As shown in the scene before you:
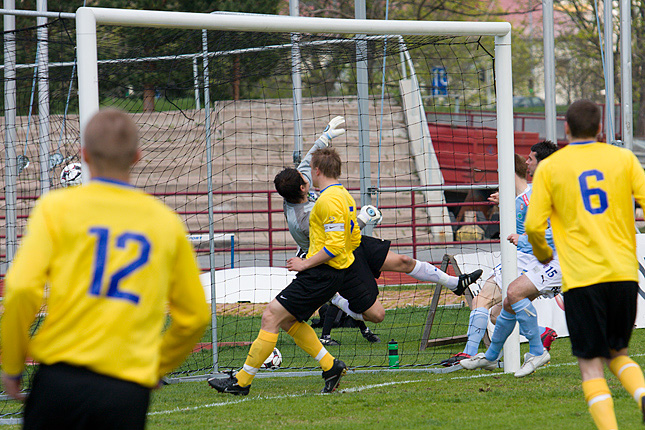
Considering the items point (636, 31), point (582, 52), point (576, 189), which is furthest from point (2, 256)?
point (582, 52)

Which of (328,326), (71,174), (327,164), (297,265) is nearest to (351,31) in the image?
(327,164)

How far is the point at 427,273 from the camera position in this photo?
7.41 meters

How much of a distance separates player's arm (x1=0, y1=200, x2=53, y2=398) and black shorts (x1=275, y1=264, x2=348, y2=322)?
3519 millimetres

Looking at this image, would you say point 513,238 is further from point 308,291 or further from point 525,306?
point 308,291

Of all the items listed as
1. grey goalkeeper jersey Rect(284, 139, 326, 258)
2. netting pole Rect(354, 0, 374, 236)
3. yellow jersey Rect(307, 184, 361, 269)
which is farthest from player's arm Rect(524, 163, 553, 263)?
netting pole Rect(354, 0, 374, 236)

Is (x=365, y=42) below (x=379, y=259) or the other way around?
the other way around

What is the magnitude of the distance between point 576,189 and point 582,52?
32872mm

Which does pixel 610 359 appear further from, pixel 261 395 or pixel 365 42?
pixel 365 42

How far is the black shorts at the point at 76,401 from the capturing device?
7.66 ft

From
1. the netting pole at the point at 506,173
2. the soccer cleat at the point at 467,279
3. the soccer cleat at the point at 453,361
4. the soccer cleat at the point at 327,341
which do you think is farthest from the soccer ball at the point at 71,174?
the netting pole at the point at 506,173

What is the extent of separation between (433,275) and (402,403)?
2169 mm

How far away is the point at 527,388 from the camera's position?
5.71m

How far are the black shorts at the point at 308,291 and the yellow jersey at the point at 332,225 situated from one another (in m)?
0.10

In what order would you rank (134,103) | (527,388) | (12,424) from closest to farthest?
(12,424), (527,388), (134,103)
